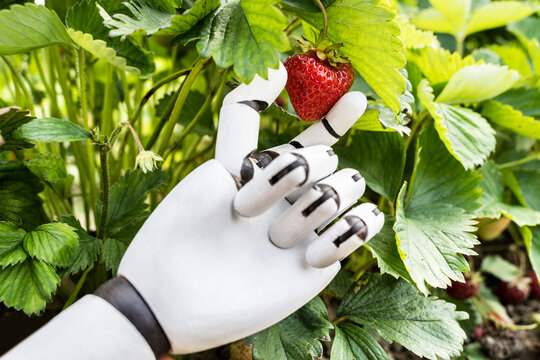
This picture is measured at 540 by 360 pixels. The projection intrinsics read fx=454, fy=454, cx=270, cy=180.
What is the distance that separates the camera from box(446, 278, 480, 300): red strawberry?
875mm

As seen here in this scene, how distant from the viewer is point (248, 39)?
412mm

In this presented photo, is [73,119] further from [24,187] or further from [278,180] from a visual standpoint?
[278,180]

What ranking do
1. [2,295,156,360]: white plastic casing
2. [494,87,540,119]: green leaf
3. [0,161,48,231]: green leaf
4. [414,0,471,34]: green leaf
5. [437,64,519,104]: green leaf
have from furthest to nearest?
1. [414,0,471,34]: green leaf
2. [494,87,540,119]: green leaf
3. [437,64,519,104]: green leaf
4. [0,161,48,231]: green leaf
5. [2,295,156,360]: white plastic casing

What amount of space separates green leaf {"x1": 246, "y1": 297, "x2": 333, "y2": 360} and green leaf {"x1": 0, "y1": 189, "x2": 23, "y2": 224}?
0.31 metres

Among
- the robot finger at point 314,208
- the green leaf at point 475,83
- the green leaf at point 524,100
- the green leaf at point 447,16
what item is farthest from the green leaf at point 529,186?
the robot finger at point 314,208

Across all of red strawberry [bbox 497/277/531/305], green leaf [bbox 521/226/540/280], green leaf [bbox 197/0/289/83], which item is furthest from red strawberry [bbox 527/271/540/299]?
green leaf [bbox 197/0/289/83]

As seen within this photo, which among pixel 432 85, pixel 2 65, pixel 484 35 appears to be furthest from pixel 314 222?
pixel 484 35

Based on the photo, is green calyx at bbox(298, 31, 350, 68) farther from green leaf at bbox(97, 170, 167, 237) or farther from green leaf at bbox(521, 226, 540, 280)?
green leaf at bbox(521, 226, 540, 280)

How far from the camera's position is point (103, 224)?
0.57 metres

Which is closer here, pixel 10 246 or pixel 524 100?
pixel 10 246

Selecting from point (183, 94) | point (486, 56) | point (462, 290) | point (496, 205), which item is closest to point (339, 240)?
point (183, 94)

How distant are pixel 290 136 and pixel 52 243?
35 cm

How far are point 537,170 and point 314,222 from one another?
0.74m

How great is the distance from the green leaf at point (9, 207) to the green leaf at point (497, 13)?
2.99 feet
